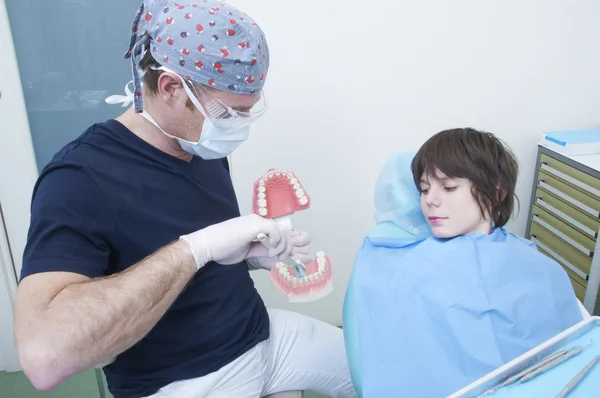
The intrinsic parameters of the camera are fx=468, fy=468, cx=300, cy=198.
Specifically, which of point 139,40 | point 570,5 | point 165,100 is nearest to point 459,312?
point 165,100

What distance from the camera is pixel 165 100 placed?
1.02 metres

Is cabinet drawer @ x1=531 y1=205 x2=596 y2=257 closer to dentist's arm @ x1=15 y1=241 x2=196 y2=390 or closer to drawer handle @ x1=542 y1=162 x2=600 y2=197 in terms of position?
drawer handle @ x1=542 y1=162 x2=600 y2=197

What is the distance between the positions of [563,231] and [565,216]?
69 mm

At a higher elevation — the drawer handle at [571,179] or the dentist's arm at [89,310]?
the dentist's arm at [89,310]

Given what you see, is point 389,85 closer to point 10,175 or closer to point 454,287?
point 454,287

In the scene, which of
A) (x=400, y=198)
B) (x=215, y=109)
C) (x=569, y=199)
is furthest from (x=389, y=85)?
(x=215, y=109)

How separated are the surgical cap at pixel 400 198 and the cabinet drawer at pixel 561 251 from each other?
960 millimetres

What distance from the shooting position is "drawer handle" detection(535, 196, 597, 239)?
1891 millimetres

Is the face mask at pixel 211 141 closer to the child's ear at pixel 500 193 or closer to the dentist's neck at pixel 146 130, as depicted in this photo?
the dentist's neck at pixel 146 130

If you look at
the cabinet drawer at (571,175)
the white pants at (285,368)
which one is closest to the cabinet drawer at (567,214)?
the cabinet drawer at (571,175)

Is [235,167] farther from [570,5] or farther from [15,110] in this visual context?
[570,5]

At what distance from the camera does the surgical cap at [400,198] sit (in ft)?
4.75

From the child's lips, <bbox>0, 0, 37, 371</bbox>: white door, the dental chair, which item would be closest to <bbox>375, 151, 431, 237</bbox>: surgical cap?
the dental chair

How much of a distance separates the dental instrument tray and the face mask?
0.70 metres
